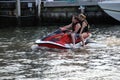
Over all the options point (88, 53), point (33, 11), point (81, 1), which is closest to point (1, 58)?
point (88, 53)

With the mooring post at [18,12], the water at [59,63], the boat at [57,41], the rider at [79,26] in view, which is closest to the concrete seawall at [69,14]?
the mooring post at [18,12]

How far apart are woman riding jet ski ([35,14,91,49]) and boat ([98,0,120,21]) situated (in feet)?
45.5

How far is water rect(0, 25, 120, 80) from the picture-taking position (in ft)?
44.3

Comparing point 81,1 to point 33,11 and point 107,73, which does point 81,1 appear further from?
point 107,73

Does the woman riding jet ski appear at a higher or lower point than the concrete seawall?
higher

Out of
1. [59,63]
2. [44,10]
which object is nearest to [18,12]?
[44,10]

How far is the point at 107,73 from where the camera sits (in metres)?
13.8

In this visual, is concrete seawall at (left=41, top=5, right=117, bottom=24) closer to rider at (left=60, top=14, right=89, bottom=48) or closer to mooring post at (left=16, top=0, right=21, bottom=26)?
mooring post at (left=16, top=0, right=21, bottom=26)

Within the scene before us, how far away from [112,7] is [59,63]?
18.5 metres

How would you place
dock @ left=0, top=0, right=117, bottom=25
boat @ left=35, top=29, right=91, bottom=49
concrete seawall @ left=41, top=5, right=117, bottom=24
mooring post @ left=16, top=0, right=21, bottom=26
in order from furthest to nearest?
1. concrete seawall @ left=41, top=5, right=117, bottom=24
2. dock @ left=0, top=0, right=117, bottom=25
3. mooring post @ left=16, top=0, right=21, bottom=26
4. boat @ left=35, top=29, right=91, bottom=49

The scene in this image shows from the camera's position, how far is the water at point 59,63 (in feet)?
44.3

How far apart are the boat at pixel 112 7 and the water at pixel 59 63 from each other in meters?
11.9

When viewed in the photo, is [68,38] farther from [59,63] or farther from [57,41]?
[59,63]

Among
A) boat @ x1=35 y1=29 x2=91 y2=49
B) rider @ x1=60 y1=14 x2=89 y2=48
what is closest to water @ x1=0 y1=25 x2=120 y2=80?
boat @ x1=35 y1=29 x2=91 y2=49
